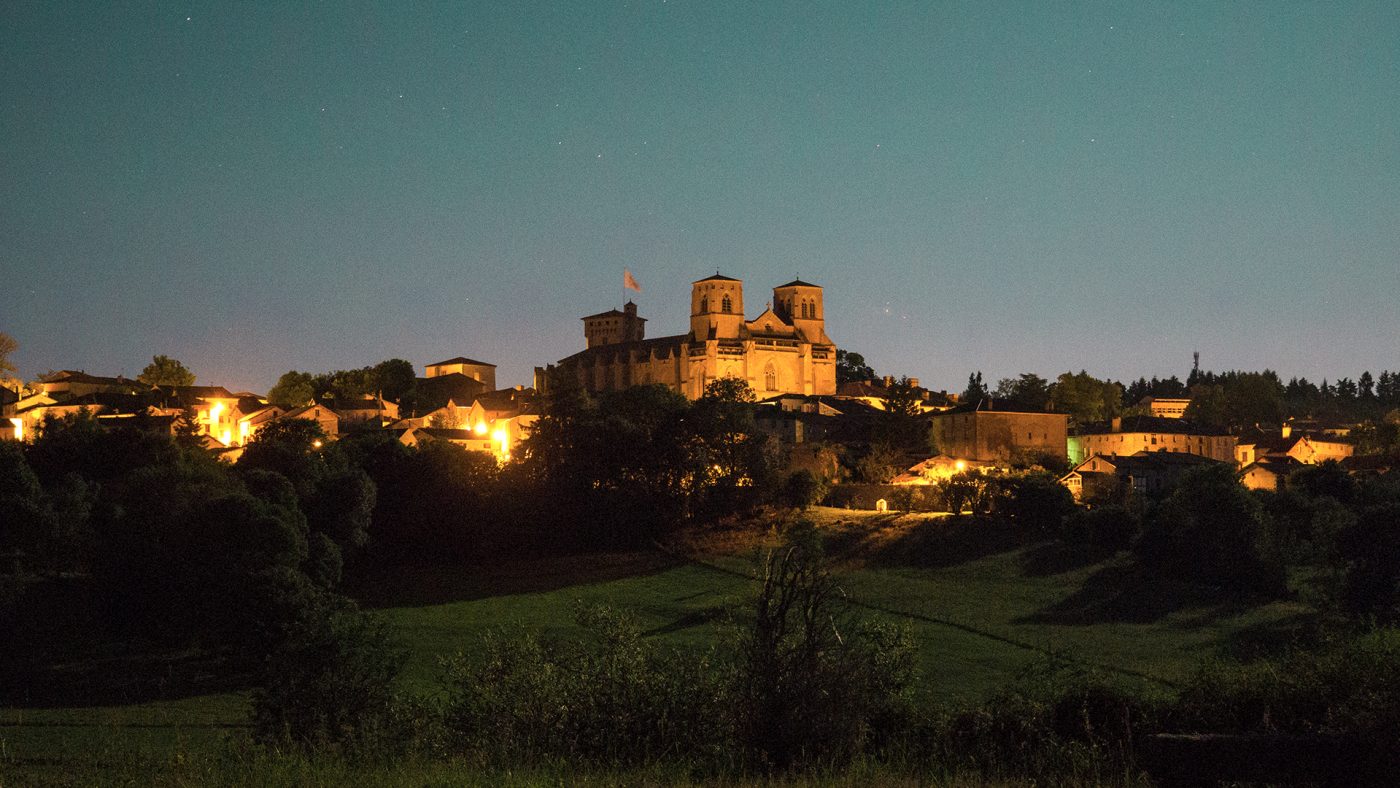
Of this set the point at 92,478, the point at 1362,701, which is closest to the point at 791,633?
the point at 1362,701

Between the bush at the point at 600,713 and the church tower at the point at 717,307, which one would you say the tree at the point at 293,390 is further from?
the bush at the point at 600,713

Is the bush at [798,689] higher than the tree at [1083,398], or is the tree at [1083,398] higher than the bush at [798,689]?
the tree at [1083,398]

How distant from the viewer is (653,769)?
1267cm

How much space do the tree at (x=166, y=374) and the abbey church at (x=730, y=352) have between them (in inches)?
1099

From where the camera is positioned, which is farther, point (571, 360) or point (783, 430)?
point (571, 360)

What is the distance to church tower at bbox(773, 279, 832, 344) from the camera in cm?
11562

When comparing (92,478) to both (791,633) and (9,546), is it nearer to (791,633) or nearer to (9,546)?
(9,546)

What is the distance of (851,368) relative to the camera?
430ft

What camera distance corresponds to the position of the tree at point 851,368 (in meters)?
128

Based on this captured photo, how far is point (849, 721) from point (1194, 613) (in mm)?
34032

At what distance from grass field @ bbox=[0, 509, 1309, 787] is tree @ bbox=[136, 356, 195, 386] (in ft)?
190

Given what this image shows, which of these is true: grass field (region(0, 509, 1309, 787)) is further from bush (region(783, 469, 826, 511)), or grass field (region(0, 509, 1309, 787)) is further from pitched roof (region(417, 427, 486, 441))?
pitched roof (region(417, 427, 486, 441))

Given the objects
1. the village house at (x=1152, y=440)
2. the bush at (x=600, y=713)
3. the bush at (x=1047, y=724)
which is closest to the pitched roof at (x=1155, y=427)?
the village house at (x=1152, y=440)

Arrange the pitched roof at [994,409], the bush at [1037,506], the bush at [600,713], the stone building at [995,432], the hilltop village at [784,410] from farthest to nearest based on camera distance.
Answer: the pitched roof at [994,409] → the stone building at [995,432] → the hilltop village at [784,410] → the bush at [1037,506] → the bush at [600,713]
